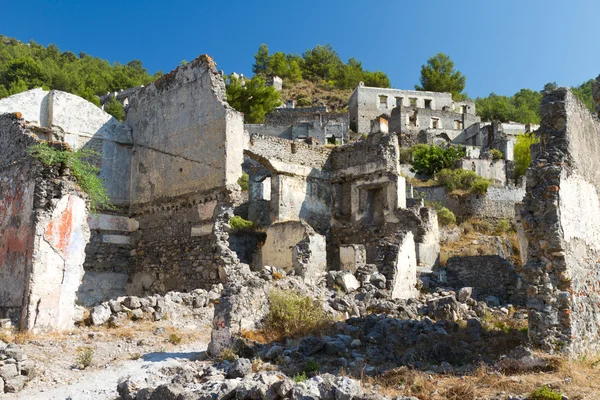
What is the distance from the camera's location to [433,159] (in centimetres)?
3922

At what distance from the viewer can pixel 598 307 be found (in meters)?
10.1

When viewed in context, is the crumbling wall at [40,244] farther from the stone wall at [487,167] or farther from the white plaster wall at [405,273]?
the stone wall at [487,167]

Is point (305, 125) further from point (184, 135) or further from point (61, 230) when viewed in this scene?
point (61, 230)

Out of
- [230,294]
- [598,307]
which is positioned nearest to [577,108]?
[598,307]

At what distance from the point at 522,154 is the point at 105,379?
37.9m

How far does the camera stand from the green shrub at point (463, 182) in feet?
105

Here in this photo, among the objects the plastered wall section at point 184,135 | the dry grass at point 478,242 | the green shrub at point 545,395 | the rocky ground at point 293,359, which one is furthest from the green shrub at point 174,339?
the dry grass at point 478,242

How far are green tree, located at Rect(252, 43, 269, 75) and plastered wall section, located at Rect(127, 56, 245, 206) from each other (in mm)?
61681

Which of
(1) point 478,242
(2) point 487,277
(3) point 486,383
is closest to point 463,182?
(1) point 478,242

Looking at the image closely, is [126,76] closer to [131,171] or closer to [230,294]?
[131,171]

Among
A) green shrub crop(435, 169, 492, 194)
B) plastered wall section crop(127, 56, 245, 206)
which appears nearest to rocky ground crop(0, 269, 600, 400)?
plastered wall section crop(127, 56, 245, 206)

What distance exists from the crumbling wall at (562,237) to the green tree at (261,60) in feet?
231

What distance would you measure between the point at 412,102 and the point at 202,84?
44826 mm

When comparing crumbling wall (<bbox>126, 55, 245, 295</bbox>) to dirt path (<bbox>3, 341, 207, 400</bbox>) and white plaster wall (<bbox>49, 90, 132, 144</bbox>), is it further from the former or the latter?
dirt path (<bbox>3, 341, 207, 400</bbox>)
